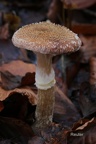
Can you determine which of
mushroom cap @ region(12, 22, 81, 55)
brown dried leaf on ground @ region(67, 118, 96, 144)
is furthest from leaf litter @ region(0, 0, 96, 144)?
mushroom cap @ region(12, 22, 81, 55)

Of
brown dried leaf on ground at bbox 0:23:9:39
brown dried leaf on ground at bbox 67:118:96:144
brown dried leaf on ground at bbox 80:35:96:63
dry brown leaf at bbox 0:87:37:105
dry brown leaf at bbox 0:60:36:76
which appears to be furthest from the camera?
brown dried leaf on ground at bbox 0:23:9:39

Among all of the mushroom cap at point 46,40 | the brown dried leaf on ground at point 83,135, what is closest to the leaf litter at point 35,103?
the brown dried leaf on ground at point 83,135

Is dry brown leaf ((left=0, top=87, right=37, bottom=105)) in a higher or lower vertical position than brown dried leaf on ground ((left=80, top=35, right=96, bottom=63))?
lower

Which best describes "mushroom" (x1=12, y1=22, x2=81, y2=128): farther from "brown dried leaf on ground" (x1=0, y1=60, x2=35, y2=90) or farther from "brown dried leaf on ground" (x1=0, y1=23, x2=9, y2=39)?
"brown dried leaf on ground" (x1=0, y1=23, x2=9, y2=39)

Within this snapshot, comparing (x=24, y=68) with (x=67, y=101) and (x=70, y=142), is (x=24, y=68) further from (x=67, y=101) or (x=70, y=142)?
(x=70, y=142)

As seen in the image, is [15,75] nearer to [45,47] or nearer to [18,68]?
[18,68]

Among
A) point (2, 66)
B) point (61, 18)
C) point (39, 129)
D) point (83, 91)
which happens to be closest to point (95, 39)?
point (61, 18)

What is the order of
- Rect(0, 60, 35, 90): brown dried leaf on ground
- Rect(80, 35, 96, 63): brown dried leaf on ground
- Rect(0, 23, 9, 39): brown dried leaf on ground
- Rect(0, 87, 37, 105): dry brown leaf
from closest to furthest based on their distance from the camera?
1. Rect(0, 87, 37, 105): dry brown leaf
2. Rect(0, 60, 35, 90): brown dried leaf on ground
3. Rect(80, 35, 96, 63): brown dried leaf on ground
4. Rect(0, 23, 9, 39): brown dried leaf on ground

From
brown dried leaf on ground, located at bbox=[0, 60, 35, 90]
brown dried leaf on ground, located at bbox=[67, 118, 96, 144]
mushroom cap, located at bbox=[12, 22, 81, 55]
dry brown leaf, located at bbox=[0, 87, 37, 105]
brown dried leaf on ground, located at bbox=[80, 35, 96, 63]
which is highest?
mushroom cap, located at bbox=[12, 22, 81, 55]
